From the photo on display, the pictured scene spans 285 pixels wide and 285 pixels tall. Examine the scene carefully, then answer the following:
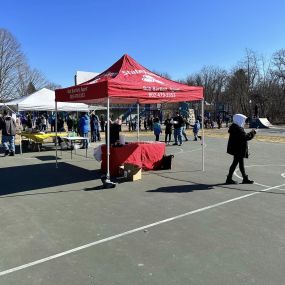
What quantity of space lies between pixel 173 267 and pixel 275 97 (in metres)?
60.0

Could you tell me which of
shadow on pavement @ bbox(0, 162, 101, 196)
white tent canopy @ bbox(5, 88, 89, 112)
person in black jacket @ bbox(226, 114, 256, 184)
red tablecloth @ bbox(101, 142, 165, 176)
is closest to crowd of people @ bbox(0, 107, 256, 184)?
person in black jacket @ bbox(226, 114, 256, 184)

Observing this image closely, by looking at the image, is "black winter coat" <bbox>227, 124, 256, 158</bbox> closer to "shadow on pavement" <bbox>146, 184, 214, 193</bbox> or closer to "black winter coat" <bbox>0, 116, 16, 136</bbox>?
"shadow on pavement" <bbox>146, 184, 214, 193</bbox>

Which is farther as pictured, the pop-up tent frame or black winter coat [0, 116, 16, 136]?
black winter coat [0, 116, 16, 136]

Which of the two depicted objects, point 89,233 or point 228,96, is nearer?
point 89,233

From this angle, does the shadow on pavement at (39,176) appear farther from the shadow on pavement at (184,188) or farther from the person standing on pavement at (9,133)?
the person standing on pavement at (9,133)

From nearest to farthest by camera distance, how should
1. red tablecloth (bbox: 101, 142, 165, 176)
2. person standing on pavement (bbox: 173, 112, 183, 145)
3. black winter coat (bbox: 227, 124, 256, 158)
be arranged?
black winter coat (bbox: 227, 124, 256, 158) → red tablecloth (bbox: 101, 142, 165, 176) → person standing on pavement (bbox: 173, 112, 183, 145)

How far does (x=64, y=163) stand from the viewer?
1489 centimetres

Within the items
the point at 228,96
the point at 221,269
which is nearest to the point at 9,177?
the point at 221,269

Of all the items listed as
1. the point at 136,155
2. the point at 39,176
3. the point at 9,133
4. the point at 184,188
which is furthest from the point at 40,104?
the point at 184,188

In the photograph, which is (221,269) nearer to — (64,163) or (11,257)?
(11,257)

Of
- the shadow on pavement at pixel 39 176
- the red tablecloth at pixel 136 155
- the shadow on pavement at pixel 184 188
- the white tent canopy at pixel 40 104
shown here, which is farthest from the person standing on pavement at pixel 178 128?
the shadow on pavement at pixel 184 188

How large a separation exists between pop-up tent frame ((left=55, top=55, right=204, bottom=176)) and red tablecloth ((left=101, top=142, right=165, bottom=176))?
55.4 inches

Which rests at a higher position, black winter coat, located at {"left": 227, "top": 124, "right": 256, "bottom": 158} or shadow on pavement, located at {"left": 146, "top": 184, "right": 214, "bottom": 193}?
black winter coat, located at {"left": 227, "top": 124, "right": 256, "bottom": 158}

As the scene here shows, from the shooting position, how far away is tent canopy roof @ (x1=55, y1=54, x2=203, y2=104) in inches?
408
